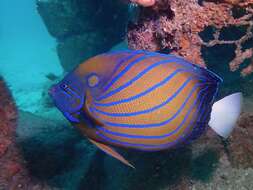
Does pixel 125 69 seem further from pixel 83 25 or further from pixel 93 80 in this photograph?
pixel 83 25

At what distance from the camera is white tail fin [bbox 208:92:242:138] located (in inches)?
71.9

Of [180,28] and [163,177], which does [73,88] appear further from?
[163,177]

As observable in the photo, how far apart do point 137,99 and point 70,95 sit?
14.8 inches

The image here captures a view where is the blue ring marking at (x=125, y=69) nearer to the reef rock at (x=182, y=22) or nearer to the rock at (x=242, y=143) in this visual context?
the reef rock at (x=182, y=22)

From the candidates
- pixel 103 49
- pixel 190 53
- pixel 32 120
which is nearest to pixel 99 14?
pixel 103 49

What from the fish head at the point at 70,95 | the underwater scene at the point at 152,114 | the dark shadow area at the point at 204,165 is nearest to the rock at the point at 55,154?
the underwater scene at the point at 152,114

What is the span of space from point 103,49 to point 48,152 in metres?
6.82

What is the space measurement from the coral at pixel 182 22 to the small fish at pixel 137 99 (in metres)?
1.35

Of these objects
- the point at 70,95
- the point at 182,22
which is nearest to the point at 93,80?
the point at 70,95

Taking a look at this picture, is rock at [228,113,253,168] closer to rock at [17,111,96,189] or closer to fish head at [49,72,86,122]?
rock at [17,111,96,189]

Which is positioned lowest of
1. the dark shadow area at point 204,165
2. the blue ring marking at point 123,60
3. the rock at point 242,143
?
the dark shadow area at point 204,165

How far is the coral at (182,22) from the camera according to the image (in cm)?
293

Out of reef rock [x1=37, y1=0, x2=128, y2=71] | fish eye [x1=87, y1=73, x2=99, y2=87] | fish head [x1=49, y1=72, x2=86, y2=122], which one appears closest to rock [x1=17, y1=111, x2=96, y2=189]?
fish head [x1=49, y1=72, x2=86, y2=122]

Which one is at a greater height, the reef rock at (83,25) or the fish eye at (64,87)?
the fish eye at (64,87)
